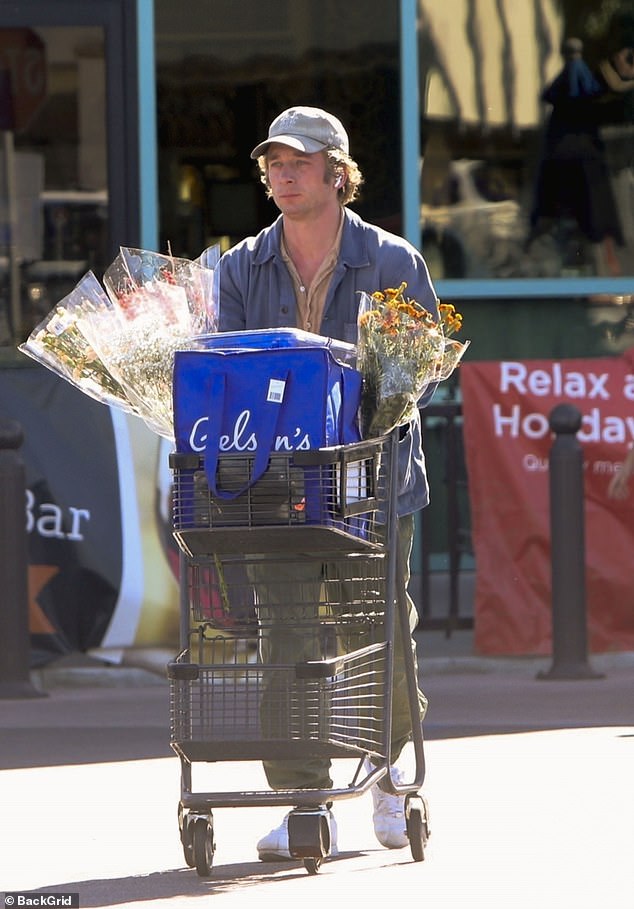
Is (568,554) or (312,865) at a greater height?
(568,554)

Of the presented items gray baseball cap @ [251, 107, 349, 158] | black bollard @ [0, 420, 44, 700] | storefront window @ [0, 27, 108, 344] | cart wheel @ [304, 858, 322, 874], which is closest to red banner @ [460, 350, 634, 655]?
black bollard @ [0, 420, 44, 700]

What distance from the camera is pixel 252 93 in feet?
38.7

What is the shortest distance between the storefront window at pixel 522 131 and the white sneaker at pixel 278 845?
6760 millimetres

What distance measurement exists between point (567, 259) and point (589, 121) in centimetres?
82

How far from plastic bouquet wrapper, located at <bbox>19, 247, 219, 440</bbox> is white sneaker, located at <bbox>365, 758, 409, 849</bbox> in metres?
1.17

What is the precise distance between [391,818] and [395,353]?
4.38 feet

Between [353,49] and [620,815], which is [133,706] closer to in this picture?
[620,815]

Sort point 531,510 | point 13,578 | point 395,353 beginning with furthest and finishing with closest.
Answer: point 531,510 → point 13,578 → point 395,353

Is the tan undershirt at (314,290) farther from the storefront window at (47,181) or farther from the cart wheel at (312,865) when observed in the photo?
the storefront window at (47,181)

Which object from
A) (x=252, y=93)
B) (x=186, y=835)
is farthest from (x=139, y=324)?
(x=252, y=93)

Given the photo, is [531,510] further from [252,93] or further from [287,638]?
[287,638]

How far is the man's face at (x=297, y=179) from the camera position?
5.50m

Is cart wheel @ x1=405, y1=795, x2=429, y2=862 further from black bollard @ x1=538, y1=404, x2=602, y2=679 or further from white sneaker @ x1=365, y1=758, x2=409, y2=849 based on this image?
black bollard @ x1=538, y1=404, x2=602, y2=679

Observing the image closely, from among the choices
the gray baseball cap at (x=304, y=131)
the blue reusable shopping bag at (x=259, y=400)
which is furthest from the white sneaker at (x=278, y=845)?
the gray baseball cap at (x=304, y=131)
